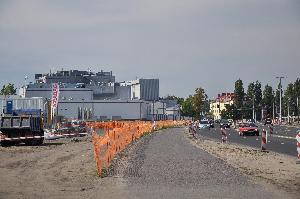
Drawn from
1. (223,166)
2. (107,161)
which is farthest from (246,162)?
(107,161)

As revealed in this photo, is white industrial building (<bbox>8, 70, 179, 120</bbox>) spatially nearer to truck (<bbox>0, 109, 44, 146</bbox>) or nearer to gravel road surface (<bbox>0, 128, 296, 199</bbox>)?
truck (<bbox>0, 109, 44, 146</bbox>)

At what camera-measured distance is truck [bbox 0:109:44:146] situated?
3556cm

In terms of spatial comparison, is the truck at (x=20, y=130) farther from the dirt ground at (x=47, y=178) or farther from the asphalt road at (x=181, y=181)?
the asphalt road at (x=181, y=181)

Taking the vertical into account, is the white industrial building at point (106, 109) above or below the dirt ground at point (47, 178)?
above

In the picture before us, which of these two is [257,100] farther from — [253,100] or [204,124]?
[204,124]

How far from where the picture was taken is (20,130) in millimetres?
36000

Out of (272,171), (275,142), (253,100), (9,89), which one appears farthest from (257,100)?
(272,171)

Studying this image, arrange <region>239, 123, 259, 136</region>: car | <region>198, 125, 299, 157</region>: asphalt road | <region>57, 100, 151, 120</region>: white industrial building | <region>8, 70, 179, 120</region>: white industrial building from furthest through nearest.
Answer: <region>8, 70, 179, 120</region>: white industrial building → <region>57, 100, 151, 120</region>: white industrial building → <region>239, 123, 259, 136</region>: car → <region>198, 125, 299, 157</region>: asphalt road

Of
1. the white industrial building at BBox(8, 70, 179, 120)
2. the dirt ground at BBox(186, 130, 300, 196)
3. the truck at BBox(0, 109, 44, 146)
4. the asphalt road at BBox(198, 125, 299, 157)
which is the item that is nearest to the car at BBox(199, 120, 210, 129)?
the asphalt road at BBox(198, 125, 299, 157)

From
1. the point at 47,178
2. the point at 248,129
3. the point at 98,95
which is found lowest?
the point at 47,178

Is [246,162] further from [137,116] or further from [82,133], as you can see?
[137,116]

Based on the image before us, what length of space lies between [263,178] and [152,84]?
175 meters

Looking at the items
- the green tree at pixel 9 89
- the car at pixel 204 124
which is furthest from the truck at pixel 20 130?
the green tree at pixel 9 89

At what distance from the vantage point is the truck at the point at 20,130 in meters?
35.6
